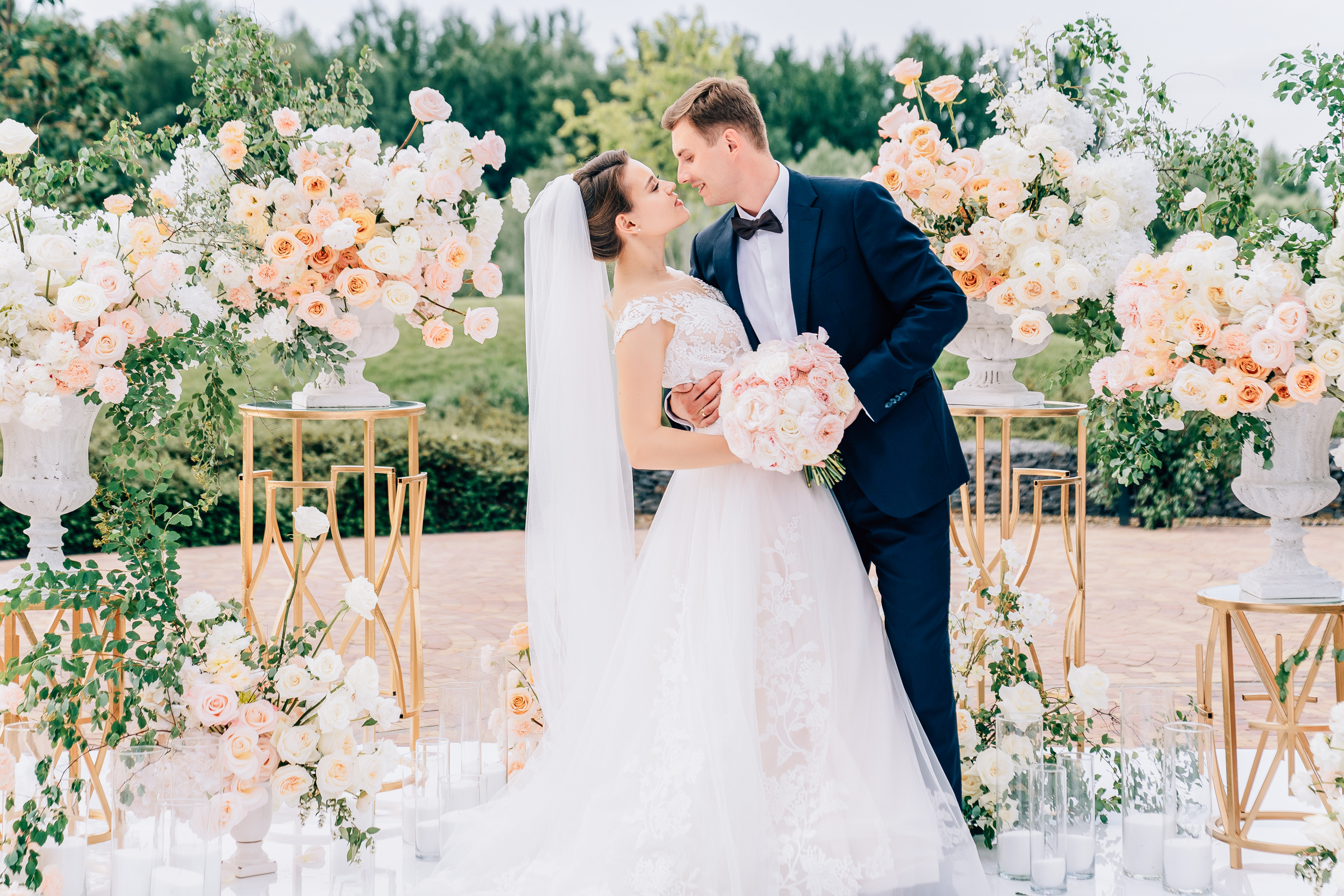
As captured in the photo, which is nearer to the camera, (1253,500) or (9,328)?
(9,328)

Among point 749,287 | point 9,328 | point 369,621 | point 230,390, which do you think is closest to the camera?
point 9,328

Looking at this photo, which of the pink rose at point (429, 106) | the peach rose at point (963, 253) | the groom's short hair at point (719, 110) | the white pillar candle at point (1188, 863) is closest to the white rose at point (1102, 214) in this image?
the peach rose at point (963, 253)

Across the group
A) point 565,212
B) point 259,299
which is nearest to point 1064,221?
point 565,212

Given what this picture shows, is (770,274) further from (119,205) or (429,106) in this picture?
(119,205)

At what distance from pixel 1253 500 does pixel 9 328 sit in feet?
11.3

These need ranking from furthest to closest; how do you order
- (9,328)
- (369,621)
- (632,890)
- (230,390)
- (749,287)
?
(369,621) < (230,390) < (749,287) < (9,328) < (632,890)

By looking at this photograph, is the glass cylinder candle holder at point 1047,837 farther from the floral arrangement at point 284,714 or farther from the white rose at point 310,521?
the white rose at point 310,521

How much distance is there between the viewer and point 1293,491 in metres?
3.15

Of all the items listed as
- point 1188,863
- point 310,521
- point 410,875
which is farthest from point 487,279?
point 1188,863

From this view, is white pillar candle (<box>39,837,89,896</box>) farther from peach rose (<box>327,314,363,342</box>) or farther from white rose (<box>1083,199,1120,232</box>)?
white rose (<box>1083,199,1120,232</box>)

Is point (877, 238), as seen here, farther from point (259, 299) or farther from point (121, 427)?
point (121, 427)

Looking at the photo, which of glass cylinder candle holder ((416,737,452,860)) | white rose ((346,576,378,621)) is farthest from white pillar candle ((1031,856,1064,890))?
white rose ((346,576,378,621))

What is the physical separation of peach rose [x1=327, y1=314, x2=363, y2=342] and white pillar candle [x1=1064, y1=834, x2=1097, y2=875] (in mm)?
2544

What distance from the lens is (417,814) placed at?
3.25 metres
